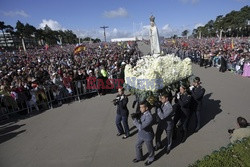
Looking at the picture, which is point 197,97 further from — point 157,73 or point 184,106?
point 157,73

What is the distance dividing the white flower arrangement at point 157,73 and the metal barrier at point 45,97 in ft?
15.0

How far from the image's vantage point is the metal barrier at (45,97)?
9039 millimetres

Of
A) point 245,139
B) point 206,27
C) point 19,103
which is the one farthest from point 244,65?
point 206,27

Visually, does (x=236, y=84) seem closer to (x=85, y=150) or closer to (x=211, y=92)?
(x=211, y=92)

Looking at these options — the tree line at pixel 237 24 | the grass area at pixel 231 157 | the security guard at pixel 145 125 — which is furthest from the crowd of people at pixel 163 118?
the tree line at pixel 237 24

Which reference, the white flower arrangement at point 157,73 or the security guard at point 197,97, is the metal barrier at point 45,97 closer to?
the white flower arrangement at point 157,73

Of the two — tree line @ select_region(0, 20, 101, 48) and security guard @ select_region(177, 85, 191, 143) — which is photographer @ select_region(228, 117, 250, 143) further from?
tree line @ select_region(0, 20, 101, 48)

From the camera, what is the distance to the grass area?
3506 mm

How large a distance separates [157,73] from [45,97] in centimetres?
639

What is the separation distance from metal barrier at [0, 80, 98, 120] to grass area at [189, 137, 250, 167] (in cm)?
821

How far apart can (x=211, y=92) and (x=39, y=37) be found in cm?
7452

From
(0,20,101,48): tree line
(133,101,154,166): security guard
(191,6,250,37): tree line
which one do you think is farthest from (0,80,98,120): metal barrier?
(191,6,250,37): tree line

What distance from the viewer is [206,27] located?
91.2 metres

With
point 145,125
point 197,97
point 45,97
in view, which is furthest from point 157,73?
point 45,97
